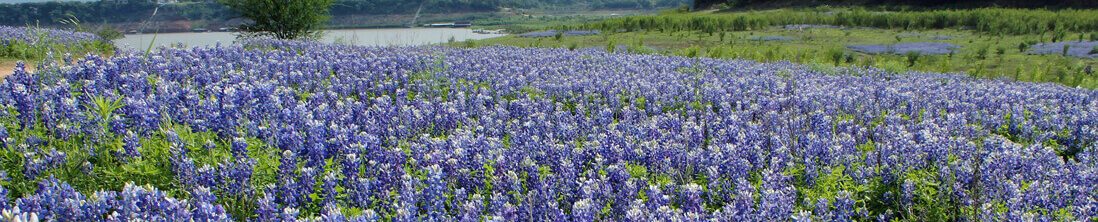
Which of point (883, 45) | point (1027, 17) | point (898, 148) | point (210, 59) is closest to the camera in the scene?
point (898, 148)

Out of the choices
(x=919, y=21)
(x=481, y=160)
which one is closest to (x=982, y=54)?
(x=919, y=21)

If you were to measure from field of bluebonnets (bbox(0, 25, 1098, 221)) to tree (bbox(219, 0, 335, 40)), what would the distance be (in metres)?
13.7

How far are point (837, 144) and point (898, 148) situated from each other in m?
0.40

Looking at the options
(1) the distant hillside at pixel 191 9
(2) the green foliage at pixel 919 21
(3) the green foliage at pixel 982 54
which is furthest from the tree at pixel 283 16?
(3) the green foliage at pixel 982 54

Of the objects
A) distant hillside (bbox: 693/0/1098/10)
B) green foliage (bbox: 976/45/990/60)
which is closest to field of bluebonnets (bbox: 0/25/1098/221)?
green foliage (bbox: 976/45/990/60)

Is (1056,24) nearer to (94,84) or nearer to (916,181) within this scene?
(916,181)

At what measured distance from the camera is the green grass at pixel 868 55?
1816 cm

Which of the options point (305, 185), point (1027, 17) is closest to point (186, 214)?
point (305, 185)

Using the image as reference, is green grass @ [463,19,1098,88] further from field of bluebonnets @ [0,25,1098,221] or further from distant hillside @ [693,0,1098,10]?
distant hillside @ [693,0,1098,10]

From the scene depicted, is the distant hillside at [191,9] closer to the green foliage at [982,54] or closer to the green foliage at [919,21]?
the green foliage at [919,21]

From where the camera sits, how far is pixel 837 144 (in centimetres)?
554

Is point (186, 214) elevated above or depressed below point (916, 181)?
above

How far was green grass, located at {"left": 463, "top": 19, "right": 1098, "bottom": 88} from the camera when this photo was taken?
59.6 feet

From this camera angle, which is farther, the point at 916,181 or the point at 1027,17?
the point at 1027,17
